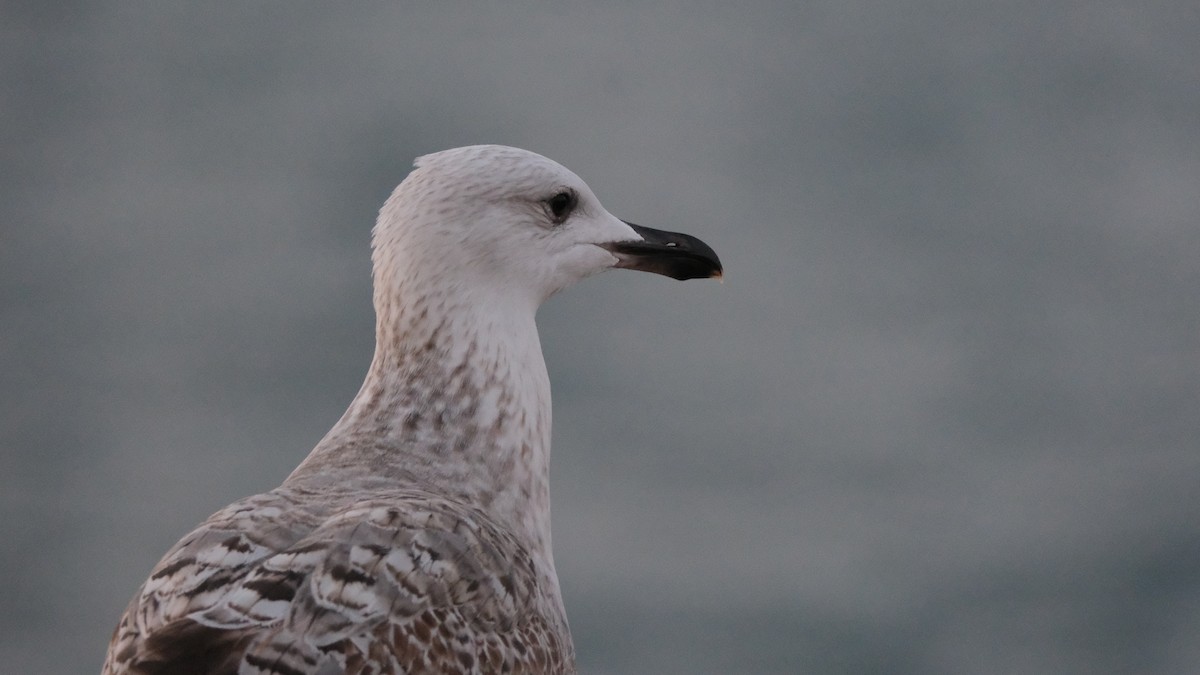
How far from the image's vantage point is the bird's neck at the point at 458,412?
16.6 feet

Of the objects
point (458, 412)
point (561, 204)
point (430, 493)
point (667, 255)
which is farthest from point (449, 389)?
point (667, 255)

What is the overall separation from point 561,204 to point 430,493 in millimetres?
1102

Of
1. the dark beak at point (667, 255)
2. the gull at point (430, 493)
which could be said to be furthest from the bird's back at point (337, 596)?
the dark beak at point (667, 255)

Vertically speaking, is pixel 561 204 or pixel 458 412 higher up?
pixel 561 204

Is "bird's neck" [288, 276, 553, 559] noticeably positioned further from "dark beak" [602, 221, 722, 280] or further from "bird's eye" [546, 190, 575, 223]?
"dark beak" [602, 221, 722, 280]

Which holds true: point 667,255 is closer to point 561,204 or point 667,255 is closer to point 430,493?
point 561,204

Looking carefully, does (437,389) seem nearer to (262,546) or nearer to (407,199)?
(407,199)

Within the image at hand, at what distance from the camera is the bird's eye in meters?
5.50

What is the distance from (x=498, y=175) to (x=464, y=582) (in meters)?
1.38

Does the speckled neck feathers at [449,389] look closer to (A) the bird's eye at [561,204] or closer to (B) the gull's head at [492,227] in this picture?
(B) the gull's head at [492,227]

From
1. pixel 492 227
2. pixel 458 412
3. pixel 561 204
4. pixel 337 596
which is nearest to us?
pixel 337 596

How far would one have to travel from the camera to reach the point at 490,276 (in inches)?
211

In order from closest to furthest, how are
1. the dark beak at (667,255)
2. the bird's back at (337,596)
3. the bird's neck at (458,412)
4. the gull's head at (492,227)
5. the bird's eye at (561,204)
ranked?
the bird's back at (337,596), the bird's neck at (458,412), the gull's head at (492,227), the bird's eye at (561,204), the dark beak at (667,255)

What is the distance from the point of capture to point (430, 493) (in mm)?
4797
